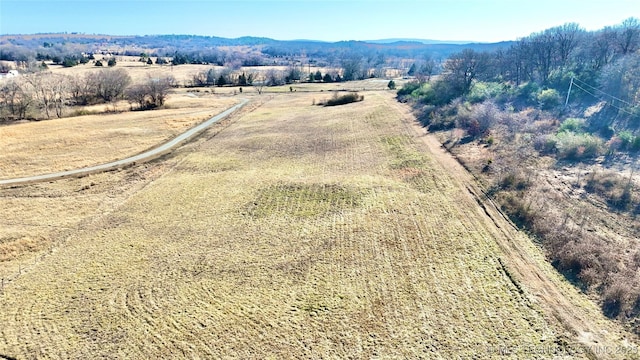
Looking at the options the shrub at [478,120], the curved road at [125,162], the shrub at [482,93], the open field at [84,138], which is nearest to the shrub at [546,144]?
the shrub at [478,120]

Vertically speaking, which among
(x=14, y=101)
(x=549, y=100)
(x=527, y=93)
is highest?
(x=527, y=93)

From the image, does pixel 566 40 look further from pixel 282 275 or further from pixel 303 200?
pixel 282 275

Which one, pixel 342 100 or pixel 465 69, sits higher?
pixel 465 69

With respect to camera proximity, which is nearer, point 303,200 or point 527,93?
point 303,200

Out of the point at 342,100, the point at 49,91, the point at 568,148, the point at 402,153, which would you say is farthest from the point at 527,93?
the point at 49,91

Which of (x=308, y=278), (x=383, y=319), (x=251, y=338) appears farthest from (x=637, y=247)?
(x=251, y=338)

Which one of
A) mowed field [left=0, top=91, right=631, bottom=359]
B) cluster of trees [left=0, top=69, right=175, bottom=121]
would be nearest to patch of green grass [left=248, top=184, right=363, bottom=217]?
mowed field [left=0, top=91, right=631, bottom=359]

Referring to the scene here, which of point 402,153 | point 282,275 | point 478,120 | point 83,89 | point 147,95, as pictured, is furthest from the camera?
point 83,89
